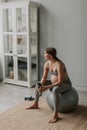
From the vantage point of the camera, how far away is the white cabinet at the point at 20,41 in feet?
16.9

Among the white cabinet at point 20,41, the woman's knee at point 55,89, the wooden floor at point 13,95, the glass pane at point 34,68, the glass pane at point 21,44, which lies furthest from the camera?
the glass pane at point 34,68

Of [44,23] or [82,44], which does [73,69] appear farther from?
[44,23]

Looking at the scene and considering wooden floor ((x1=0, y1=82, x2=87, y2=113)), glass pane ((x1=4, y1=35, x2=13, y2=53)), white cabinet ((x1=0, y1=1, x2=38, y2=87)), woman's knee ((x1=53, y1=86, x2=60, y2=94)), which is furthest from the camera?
glass pane ((x1=4, y1=35, x2=13, y2=53))

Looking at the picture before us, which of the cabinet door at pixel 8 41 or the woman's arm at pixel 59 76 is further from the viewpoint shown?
the cabinet door at pixel 8 41

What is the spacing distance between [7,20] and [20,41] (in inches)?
25.3

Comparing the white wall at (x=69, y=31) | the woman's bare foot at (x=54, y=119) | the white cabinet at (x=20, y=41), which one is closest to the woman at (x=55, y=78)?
the woman's bare foot at (x=54, y=119)

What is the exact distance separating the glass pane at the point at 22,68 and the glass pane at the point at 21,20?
0.69 meters

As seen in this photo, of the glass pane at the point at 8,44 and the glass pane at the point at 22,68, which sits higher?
the glass pane at the point at 8,44

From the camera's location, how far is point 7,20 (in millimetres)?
5488

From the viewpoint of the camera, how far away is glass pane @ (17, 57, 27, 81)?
17.5 feet

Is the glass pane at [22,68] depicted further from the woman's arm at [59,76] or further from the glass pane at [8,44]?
the woman's arm at [59,76]

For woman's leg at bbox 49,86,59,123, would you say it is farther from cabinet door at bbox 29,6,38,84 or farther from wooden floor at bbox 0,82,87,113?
cabinet door at bbox 29,6,38,84

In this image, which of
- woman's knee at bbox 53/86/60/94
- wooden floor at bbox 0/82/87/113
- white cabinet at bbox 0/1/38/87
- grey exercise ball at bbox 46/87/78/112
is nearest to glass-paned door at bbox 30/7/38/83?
white cabinet at bbox 0/1/38/87

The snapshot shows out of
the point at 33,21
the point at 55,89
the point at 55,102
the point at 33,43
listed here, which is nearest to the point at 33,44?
the point at 33,43
